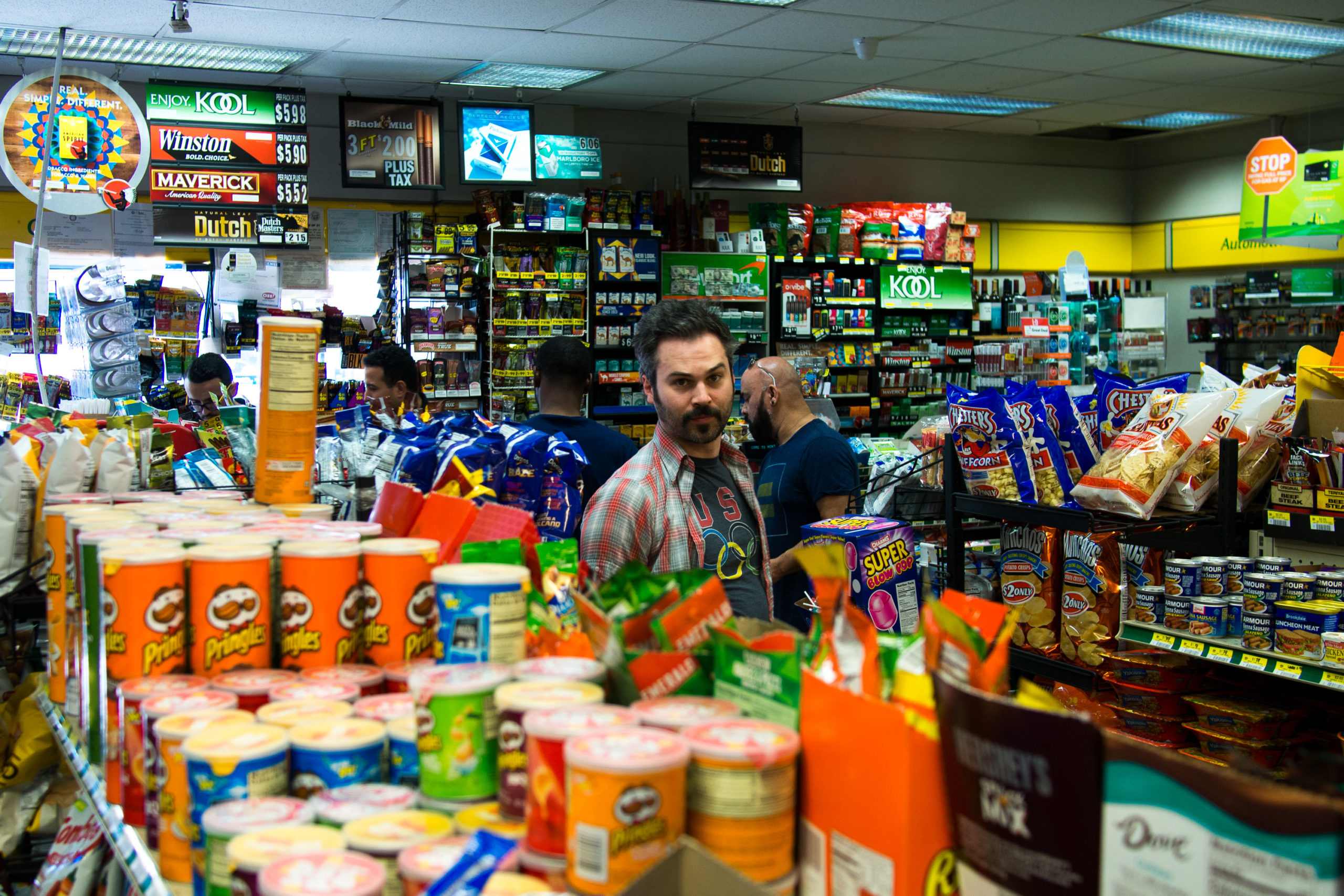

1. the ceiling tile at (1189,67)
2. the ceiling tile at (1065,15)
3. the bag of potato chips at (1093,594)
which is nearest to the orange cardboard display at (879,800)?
the bag of potato chips at (1093,594)

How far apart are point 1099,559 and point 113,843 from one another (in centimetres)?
294

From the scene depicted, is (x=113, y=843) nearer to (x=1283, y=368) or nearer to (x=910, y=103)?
(x=910, y=103)

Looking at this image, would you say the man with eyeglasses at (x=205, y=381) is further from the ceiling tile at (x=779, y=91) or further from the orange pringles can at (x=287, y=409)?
the orange pringles can at (x=287, y=409)

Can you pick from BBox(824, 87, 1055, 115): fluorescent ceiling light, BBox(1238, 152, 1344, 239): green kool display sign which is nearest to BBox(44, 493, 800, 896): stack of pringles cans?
BBox(824, 87, 1055, 115): fluorescent ceiling light

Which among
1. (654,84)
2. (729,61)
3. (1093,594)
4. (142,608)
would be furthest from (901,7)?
(142,608)

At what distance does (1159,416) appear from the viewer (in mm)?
3396

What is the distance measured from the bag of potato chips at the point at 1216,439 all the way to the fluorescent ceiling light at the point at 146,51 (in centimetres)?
660

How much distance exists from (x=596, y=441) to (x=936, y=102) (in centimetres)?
701

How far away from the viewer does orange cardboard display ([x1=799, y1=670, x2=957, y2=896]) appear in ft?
3.07

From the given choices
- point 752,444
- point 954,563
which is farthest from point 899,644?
point 752,444

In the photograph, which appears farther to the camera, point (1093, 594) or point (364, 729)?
point (1093, 594)

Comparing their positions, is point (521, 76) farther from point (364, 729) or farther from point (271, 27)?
point (364, 729)

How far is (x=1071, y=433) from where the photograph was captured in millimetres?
3684

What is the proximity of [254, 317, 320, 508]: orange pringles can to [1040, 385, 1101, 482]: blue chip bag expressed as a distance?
8.19ft
